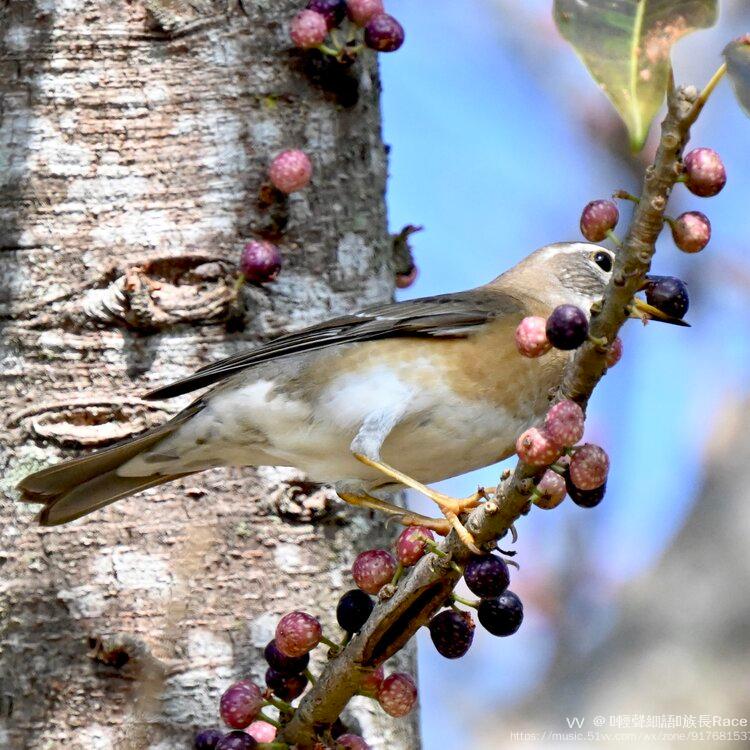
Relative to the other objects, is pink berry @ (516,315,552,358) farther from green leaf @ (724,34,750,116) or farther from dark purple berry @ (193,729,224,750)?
dark purple berry @ (193,729,224,750)

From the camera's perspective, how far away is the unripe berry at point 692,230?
159 centimetres

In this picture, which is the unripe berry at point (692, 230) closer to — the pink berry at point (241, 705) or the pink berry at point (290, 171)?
the pink berry at point (241, 705)

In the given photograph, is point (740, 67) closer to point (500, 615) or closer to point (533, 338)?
point (533, 338)

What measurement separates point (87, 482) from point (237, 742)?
97cm

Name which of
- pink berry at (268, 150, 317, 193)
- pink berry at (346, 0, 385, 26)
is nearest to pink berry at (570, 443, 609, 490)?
pink berry at (268, 150, 317, 193)

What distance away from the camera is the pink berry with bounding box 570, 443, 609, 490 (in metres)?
1.75

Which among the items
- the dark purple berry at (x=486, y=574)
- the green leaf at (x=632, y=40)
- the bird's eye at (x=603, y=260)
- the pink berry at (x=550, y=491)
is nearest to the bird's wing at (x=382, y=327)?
the bird's eye at (x=603, y=260)

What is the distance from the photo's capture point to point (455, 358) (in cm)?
328

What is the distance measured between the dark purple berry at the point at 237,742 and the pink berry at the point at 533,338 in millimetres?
890

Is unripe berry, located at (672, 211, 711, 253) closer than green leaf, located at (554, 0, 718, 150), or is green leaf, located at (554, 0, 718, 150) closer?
green leaf, located at (554, 0, 718, 150)

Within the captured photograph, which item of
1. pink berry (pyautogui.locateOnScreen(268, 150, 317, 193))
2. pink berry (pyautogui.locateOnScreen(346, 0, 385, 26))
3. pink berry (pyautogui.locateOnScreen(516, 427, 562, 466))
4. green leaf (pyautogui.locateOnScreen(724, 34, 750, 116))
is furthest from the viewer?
pink berry (pyautogui.locateOnScreen(346, 0, 385, 26))

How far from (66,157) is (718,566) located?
9.51ft

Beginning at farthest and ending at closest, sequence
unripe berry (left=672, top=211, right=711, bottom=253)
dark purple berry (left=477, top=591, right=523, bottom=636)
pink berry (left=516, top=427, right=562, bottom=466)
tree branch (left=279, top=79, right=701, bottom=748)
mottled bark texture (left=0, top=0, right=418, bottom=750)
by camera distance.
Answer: mottled bark texture (left=0, top=0, right=418, bottom=750)
dark purple berry (left=477, top=591, right=523, bottom=636)
pink berry (left=516, top=427, right=562, bottom=466)
unripe berry (left=672, top=211, right=711, bottom=253)
tree branch (left=279, top=79, right=701, bottom=748)

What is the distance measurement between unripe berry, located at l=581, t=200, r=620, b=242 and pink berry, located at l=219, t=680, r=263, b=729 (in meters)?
1.08
